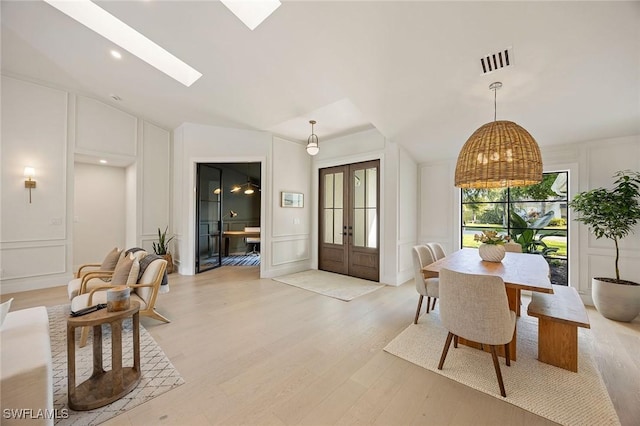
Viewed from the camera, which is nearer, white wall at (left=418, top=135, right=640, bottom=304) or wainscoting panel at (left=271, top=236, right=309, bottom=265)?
white wall at (left=418, top=135, right=640, bottom=304)

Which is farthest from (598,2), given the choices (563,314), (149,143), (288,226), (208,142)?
(149,143)

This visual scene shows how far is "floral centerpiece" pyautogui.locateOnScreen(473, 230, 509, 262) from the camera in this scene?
2787 millimetres

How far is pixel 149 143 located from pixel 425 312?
6365 mm

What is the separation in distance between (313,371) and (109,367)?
1742 mm

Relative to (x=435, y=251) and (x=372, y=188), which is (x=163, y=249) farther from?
(x=435, y=251)

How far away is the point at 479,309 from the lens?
187 centimetres

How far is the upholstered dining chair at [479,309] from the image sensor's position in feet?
5.97

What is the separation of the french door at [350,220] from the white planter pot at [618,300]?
298 cm

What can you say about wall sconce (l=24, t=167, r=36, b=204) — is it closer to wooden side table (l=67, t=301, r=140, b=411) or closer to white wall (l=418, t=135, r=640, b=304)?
wooden side table (l=67, t=301, r=140, b=411)

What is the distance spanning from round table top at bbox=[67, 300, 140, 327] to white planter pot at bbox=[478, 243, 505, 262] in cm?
351

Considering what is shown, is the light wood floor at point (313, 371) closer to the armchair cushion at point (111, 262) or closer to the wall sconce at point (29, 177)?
the armchair cushion at point (111, 262)

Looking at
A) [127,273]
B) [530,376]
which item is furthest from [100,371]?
[530,376]

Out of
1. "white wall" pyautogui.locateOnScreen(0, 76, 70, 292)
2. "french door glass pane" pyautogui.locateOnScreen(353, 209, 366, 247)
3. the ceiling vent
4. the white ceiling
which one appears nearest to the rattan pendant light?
the ceiling vent

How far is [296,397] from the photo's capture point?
1.77 meters
